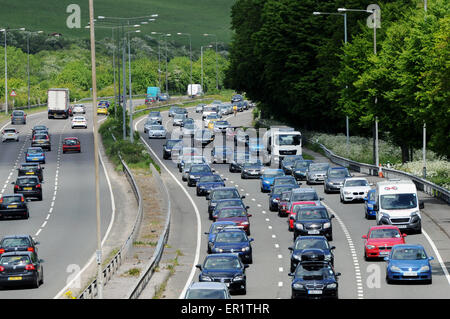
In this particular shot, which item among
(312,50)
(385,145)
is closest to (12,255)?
(385,145)

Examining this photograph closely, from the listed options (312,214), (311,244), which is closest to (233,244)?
(311,244)

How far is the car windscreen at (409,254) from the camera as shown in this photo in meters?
34.0

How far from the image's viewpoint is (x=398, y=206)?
45250 mm

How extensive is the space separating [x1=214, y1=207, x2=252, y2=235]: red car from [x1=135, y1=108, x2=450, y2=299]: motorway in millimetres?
791

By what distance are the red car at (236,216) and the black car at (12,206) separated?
12.8 meters

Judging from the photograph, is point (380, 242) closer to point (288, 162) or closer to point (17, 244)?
point (17, 244)

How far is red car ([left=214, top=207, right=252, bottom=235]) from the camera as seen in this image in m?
46.8

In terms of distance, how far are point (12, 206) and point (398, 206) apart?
21.4 metres

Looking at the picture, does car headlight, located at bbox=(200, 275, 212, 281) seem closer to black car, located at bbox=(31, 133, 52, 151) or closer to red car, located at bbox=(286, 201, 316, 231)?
red car, located at bbox=(286, 201, 316, 231)

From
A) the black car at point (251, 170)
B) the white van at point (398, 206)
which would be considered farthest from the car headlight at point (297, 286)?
the black car at point (251, 170)

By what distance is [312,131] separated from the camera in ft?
322

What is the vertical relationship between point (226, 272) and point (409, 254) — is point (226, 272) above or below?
below

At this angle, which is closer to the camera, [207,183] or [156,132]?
[207,183]
